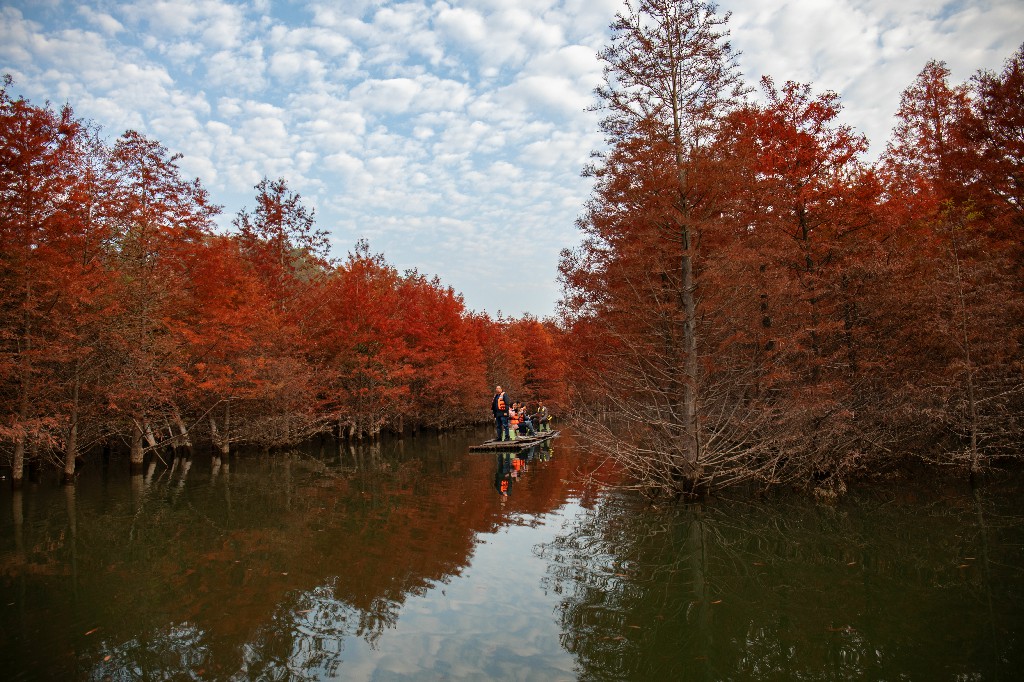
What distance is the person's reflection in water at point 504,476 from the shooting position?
553 inches

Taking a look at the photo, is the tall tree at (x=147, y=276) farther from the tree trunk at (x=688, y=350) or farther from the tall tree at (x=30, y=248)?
the tree trunk at (x=688, y=350)

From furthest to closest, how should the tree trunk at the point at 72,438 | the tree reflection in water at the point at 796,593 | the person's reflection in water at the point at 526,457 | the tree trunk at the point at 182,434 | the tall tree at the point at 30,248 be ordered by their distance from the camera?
the tree trunk at the point at 182,434 → the person's reflection in water at the point at 526,457 → the tree trunk at the point at 72,438 → the tall tree at the point at 30,248 → the tree reflection in water at the point at 796,593

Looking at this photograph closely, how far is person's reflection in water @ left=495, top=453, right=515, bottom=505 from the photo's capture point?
14039 mm

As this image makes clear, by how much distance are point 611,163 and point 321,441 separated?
2332cm

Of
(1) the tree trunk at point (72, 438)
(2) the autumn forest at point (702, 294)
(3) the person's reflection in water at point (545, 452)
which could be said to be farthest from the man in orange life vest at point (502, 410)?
(1) the tree trunk at point (72, 438)

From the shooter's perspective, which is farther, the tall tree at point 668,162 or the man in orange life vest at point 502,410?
the man in orange life vest at point 502,410

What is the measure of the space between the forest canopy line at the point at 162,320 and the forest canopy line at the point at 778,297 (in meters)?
12.4

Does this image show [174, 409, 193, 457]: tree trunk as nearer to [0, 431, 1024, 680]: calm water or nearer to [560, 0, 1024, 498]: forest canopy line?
[0, 431, 1024, 680]: calm water

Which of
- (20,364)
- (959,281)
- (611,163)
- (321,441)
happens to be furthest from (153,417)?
(959,281)

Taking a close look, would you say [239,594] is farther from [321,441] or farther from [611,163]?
[321,441]

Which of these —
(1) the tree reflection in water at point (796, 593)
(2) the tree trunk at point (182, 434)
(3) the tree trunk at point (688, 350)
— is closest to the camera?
(1) the tree reflection in water at point (796, 593)

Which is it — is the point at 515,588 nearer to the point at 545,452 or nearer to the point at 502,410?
the point at 502,410

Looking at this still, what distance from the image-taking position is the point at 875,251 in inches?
550

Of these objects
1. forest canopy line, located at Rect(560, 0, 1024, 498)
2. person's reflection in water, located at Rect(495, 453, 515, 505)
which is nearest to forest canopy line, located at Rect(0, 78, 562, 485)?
person's reflection in water, located at Rect(495, 453, 515, 505)
